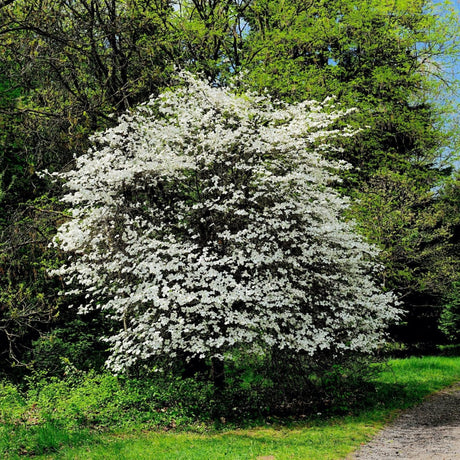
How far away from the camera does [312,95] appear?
1423cm

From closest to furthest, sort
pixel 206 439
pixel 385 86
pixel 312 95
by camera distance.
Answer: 1. pixel 206 439
2. pixel 312 95
3. pixel 385 86

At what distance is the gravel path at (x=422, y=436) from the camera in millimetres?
6496

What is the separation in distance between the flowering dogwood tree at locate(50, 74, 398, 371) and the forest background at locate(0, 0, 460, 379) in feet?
5.95

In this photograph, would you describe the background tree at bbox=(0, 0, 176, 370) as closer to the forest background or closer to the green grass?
the forest background

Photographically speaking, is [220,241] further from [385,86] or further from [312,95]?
[385,86]

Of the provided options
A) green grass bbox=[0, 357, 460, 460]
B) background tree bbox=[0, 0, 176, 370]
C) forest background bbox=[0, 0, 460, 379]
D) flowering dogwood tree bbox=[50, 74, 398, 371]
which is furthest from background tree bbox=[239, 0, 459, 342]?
green grass bbox=[0, 357, 460, 460]

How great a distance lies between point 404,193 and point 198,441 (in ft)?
36.1

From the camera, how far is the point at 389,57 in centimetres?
1645

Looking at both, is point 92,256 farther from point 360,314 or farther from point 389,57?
point 389,57

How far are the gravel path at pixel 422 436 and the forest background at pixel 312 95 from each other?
4.33m

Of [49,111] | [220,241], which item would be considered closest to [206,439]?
[220,241]

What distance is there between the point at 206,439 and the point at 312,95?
10730 mm

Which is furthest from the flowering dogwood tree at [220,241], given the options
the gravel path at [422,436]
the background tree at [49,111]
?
the gravel path at [422,436]

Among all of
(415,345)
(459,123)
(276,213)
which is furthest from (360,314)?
(459,123)
